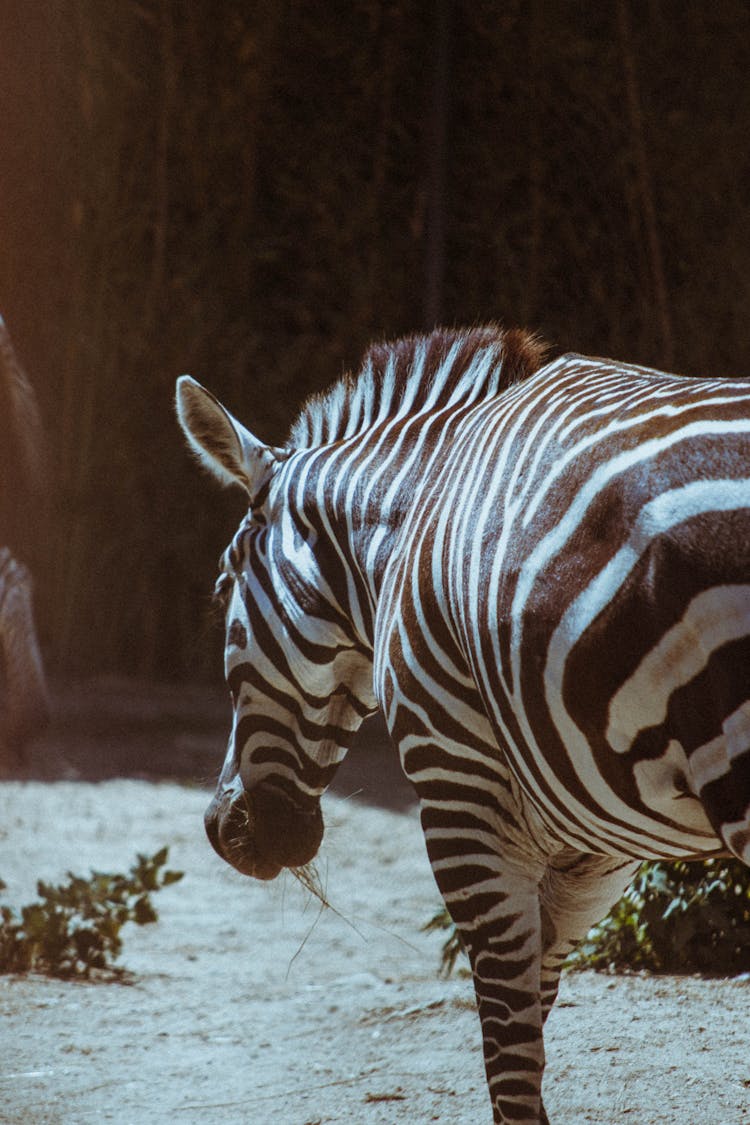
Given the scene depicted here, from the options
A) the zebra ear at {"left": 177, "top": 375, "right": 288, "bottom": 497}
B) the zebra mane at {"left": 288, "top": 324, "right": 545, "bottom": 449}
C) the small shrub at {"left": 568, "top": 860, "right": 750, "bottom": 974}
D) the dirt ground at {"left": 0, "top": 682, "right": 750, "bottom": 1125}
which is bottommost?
the dirt ground at {"left": 0, "top": 682, "right": 750, "bottom": 1125}

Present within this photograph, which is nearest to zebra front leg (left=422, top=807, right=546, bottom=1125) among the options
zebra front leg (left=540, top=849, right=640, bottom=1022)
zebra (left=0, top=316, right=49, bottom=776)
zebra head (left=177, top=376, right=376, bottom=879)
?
zebra front leg (left=540, top=849, right=640, bottom=1022)

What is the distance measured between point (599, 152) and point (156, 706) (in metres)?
4.10

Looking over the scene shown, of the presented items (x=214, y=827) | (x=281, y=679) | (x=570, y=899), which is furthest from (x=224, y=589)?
(x=570, y=899)

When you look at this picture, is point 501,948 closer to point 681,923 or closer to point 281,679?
point 281,679

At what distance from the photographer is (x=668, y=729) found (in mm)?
1695

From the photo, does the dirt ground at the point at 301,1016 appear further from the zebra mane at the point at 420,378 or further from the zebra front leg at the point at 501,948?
the zebra mane at the point at 420,378

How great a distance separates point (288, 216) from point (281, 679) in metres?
5.69

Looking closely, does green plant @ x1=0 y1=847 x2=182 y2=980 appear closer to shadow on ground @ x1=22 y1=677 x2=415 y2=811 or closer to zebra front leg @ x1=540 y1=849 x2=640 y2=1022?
shadow on ground @ x1=22 y1=677 x2=415 y2=811

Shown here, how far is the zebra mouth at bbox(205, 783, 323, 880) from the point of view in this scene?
271 cm

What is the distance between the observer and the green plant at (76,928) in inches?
163

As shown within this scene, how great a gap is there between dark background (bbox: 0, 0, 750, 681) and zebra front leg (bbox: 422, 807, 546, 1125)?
542 cm

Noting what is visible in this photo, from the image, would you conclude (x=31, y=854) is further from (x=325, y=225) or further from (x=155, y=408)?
(x=325, y=225)

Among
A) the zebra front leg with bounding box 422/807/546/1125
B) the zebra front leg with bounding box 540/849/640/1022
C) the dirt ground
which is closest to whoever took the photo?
the zebra front leg with bounding box 422/807/546/1125

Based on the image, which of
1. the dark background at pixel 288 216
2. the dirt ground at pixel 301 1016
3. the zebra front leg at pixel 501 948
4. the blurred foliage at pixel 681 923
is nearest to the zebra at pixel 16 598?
the dark background at pixel 288 216
